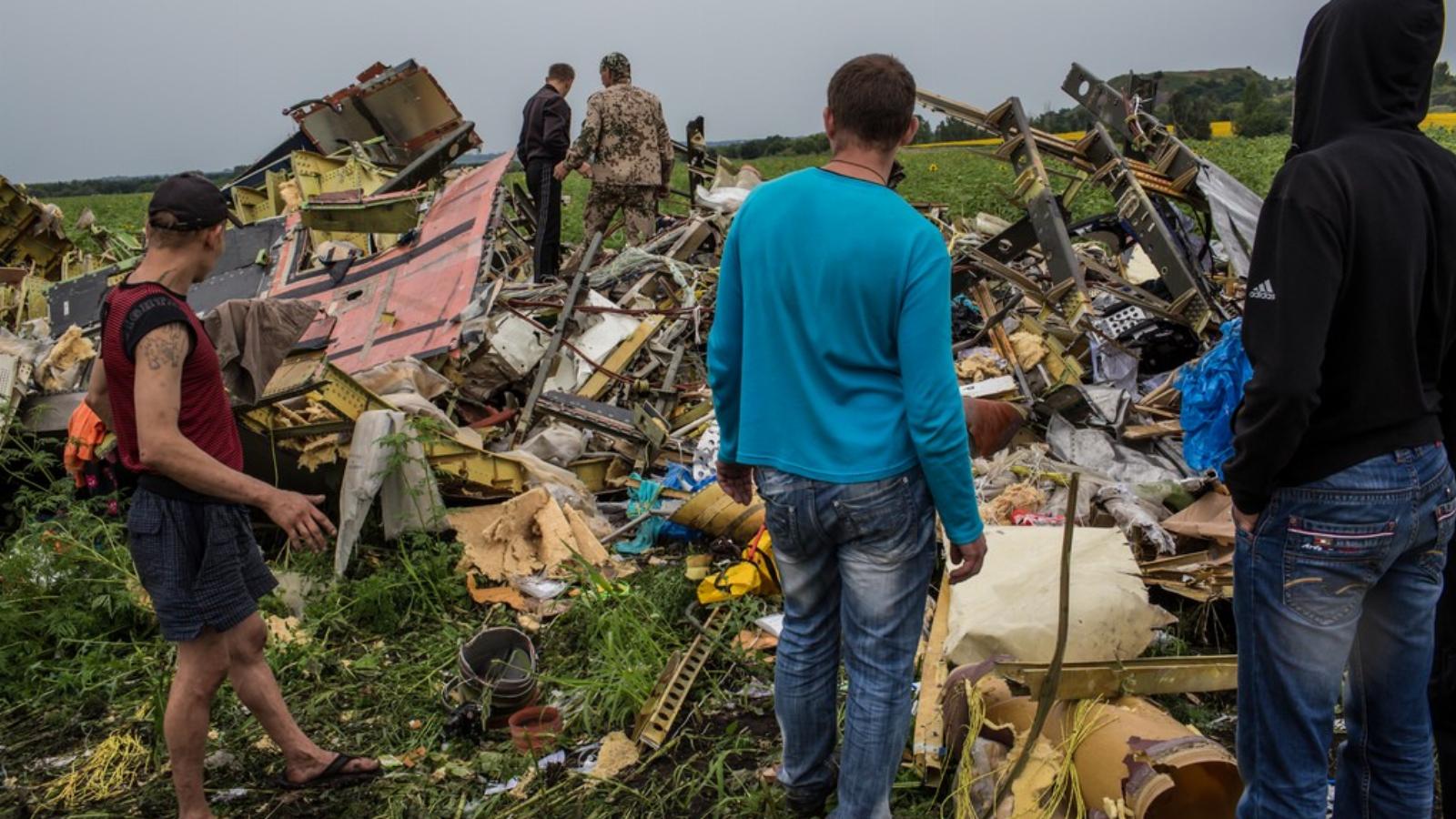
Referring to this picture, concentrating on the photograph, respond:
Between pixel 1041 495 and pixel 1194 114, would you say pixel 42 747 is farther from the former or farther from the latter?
pixel 1194 114

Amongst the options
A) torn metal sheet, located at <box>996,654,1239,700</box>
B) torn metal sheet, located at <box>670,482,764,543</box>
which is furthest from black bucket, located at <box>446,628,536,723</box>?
torn metal sheet, located at <box>996,654,1239,700</box>

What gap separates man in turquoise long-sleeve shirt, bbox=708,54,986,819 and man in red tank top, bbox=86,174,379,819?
1.31 meters

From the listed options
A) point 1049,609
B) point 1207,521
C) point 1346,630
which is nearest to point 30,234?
point 1049,609

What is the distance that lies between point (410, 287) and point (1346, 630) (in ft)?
20.4

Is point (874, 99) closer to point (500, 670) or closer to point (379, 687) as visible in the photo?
point (500, 670)

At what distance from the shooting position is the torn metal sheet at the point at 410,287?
6523 millimetres

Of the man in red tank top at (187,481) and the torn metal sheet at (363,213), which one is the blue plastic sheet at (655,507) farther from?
the torn metal sheet at (363,213)

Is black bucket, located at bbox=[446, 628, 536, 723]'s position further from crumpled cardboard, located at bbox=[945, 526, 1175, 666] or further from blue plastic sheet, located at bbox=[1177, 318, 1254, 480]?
blue plastic sheet, located at bbox=[1177, 318, 1254, 480]

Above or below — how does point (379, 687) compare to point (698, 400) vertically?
below

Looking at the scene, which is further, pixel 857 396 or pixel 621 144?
pixel 621 144

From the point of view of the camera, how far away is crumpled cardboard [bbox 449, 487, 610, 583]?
495 cm

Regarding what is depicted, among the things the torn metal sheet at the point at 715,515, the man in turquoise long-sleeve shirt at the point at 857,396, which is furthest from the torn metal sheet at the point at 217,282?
the man in turquoise long-sleeve shirt at the point at 857,396

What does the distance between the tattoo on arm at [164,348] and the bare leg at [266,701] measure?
838mm

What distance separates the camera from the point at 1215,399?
3338 mm
